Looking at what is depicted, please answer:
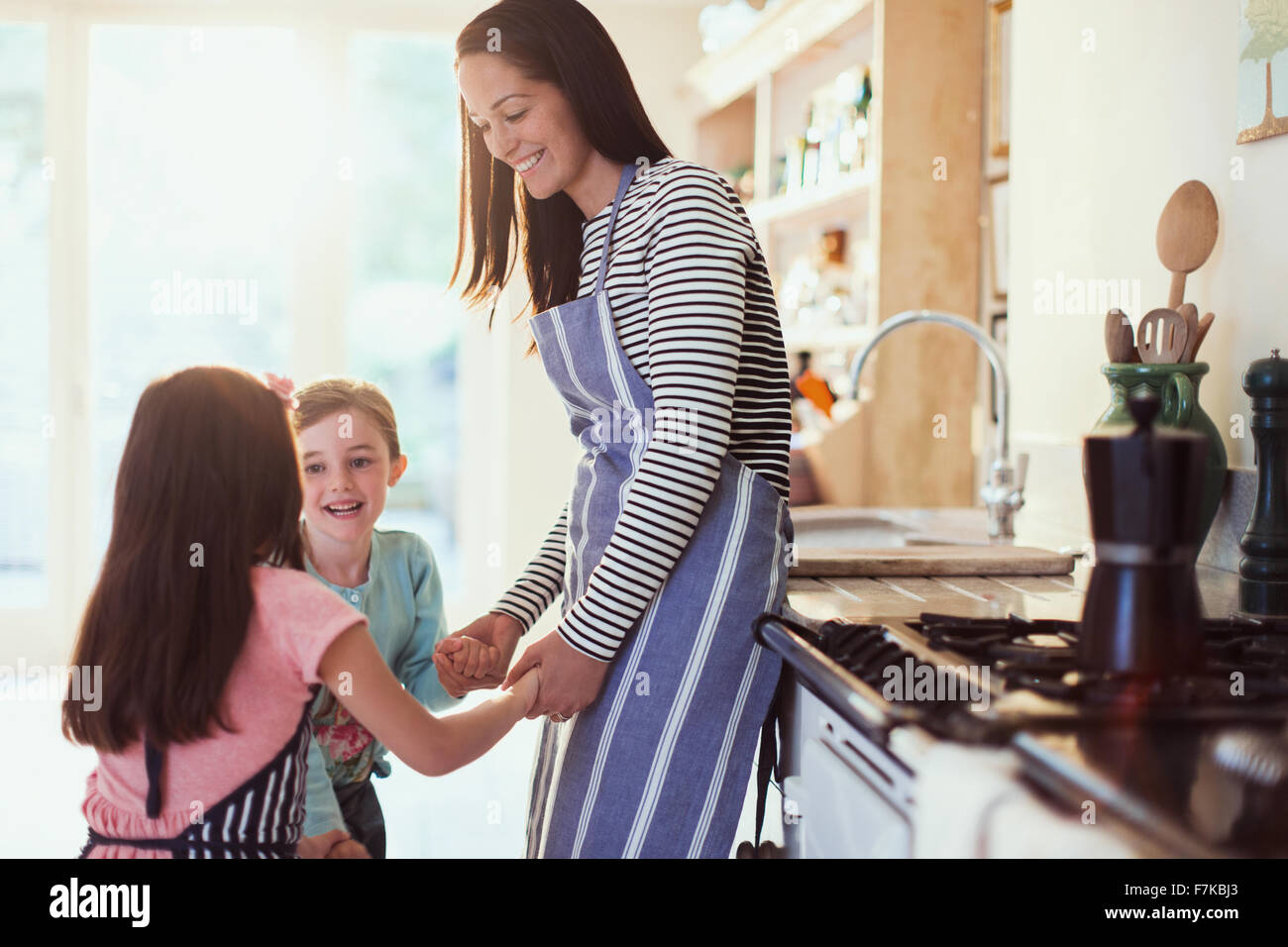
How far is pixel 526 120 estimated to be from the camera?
1.19 m

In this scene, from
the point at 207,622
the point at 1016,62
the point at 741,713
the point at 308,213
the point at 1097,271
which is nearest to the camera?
the point at 207,622

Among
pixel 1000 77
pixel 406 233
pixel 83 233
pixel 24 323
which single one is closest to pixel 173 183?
pixel 83 233

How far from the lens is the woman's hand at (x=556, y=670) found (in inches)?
43.1

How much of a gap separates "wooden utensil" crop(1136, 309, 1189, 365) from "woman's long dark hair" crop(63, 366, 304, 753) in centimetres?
105

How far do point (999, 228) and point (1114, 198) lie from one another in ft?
2.82

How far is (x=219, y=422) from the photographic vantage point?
3.53 feet

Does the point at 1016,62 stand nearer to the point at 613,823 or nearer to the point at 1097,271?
the point at 1097,271

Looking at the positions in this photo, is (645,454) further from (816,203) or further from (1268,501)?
(816,203)

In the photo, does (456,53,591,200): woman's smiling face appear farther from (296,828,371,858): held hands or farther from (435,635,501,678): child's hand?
(296,828,371,858): held hands

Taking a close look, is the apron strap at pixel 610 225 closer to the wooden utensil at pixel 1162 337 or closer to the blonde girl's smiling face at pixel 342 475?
the blonde girl's smiling face at pixel 342 475

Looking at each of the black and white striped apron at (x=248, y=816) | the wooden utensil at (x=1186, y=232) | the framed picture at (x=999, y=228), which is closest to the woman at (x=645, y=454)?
the black and white striped apron at (x=248, y=816)

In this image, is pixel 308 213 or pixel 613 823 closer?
pixel 613 823
